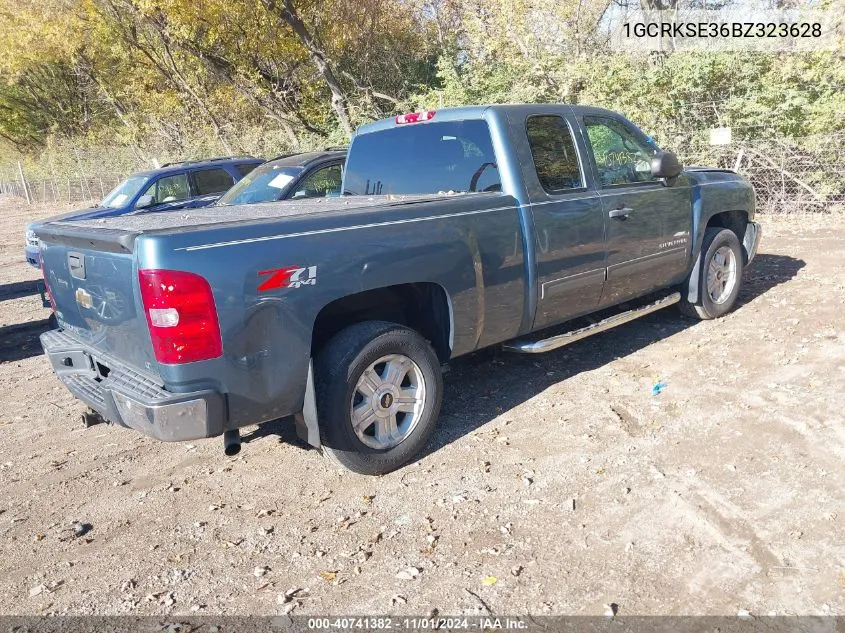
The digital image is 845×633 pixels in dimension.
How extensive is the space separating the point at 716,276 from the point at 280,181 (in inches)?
197

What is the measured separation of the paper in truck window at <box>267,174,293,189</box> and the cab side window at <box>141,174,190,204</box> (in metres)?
3.38

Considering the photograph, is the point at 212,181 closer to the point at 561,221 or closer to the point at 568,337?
the point at 561,221

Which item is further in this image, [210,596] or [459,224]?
[459,224]

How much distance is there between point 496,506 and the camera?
3492 mm

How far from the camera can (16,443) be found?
15.4 feet

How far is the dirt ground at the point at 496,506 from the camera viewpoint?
287 centimetres

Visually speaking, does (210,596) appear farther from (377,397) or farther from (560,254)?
(560,254)

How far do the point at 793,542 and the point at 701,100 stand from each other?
10.3 meters

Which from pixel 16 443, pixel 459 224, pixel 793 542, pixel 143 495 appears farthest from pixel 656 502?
pixel 16 443

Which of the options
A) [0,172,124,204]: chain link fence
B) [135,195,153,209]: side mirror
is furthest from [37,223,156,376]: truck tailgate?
[0,172,124,204]: chain link fence

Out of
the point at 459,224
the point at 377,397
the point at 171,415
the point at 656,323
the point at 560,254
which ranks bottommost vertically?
the point at 656,323

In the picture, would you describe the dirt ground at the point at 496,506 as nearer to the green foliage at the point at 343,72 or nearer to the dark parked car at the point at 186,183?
the dark parked car at the point at 186,183

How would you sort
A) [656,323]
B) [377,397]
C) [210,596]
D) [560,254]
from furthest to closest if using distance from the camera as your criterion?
1. [656,323]
2. [560,254]
3. [377,397]
4. [210,596]

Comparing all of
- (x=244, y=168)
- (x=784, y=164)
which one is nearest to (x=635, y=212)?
(x=784, y=164)
